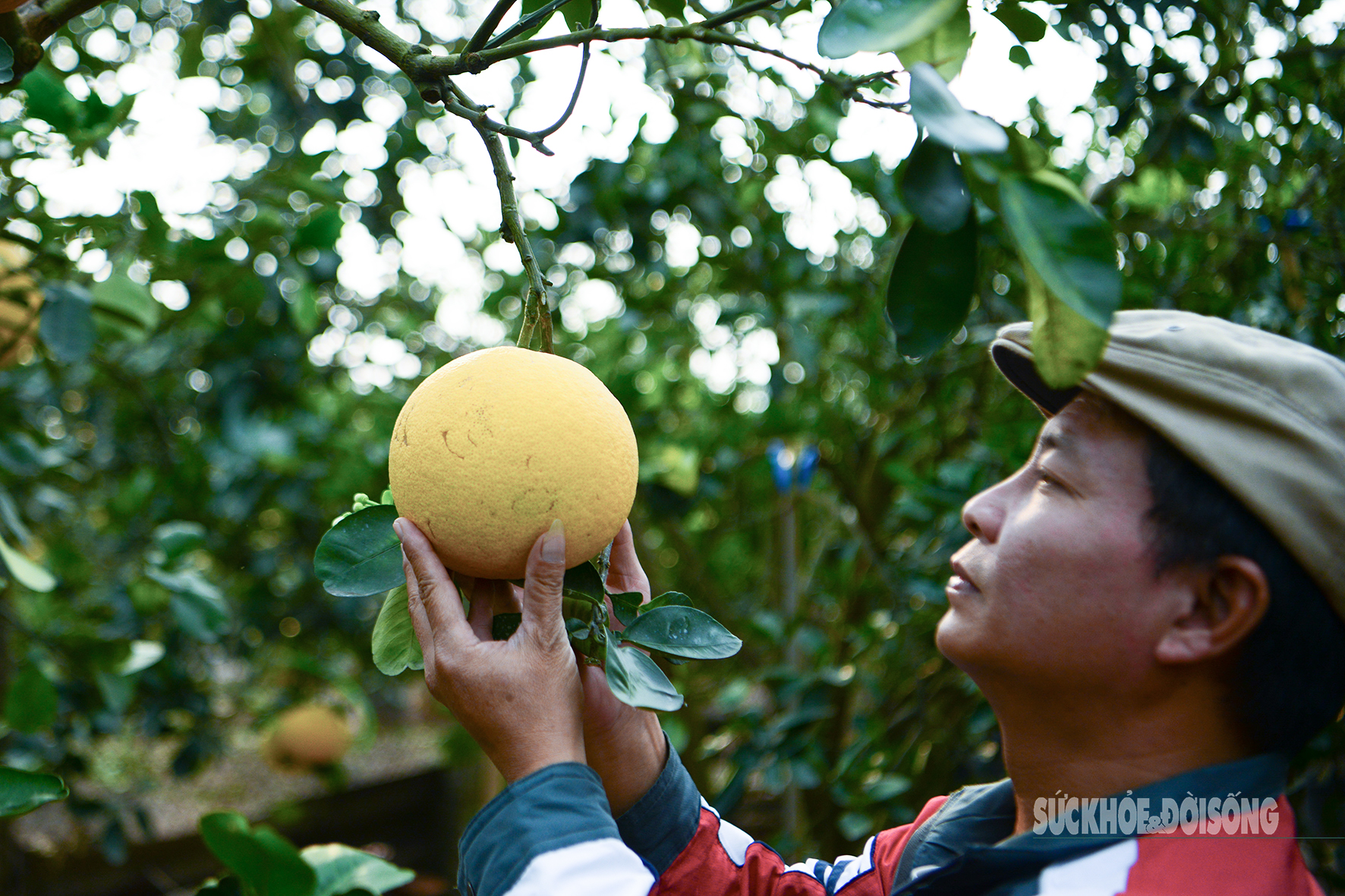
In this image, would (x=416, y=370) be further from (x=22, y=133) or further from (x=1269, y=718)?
(x=1269, y=718)

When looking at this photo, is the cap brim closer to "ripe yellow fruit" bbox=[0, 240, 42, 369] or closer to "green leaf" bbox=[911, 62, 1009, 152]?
"green leaf" bbox=[911, 62, 1009, 152]

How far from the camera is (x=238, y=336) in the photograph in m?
2.21

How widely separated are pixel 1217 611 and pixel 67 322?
4.98ft

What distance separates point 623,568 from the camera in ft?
3.16

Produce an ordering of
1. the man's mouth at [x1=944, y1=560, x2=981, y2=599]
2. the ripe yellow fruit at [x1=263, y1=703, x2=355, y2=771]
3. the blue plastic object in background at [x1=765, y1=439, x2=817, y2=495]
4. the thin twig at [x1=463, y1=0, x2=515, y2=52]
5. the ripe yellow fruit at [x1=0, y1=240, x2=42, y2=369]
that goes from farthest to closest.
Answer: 1. the ripe yellow fruit at [x1=263, y1=703, x2=355, y2=771]
2. the blue plastic object in background at [x1=765, y1=439, x2=817, y2=495]
3. the ripe yellow fruit at [x1=0, y1=240, x2=42, y2=369]
4. the man's mouth at [x1=944, y1=560, x2=981, y2=599]
5. the thin twig at [x1=463, y1=0, x2=515, y2=52]

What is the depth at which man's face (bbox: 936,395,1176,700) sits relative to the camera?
2.81 feet

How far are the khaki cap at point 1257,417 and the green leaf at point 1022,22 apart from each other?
0.90 ft

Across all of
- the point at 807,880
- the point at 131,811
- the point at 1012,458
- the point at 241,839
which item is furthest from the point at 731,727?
the point at 131,811

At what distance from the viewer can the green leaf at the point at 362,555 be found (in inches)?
29.8

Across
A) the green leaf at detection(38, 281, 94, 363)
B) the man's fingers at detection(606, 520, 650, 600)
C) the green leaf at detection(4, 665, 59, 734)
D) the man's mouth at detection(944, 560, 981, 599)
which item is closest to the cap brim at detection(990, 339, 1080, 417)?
the man's mouth at detection(944, 560, 981, 599)

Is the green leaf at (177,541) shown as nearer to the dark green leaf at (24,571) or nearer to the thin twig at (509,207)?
the dark green leaf at (24,571)

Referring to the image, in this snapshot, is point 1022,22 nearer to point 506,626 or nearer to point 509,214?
point 509,214

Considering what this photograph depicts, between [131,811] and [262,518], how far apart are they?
111 cm

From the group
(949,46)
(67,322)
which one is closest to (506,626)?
(949,46)
